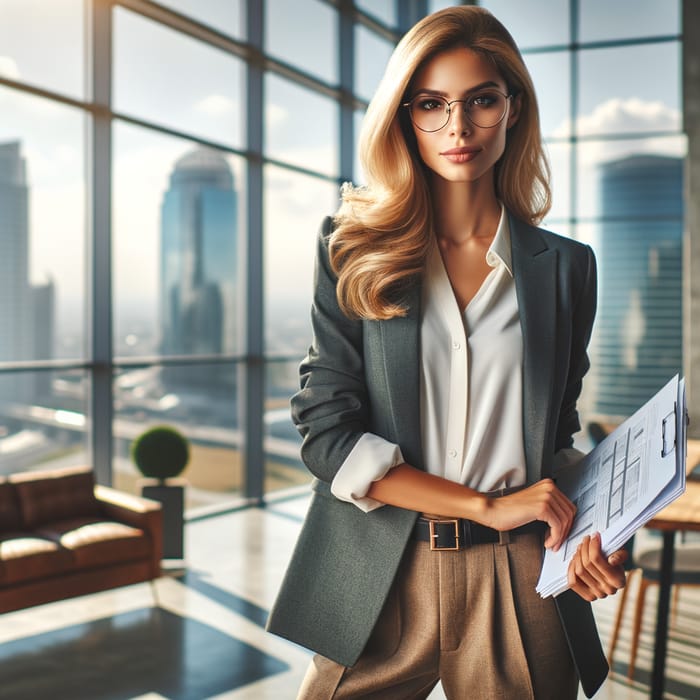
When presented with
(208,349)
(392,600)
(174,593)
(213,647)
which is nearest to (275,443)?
(208,349)

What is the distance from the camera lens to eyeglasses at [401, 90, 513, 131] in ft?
4.06

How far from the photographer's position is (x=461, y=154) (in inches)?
49.3

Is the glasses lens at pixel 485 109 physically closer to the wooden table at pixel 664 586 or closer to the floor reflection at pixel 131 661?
the wooden table at pixel 664 586

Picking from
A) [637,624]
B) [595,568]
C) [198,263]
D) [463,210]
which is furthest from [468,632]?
[198,263]

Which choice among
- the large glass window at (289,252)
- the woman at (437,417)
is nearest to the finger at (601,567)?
the woman at (437,417)

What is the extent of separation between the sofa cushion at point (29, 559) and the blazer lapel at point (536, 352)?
3518 mm

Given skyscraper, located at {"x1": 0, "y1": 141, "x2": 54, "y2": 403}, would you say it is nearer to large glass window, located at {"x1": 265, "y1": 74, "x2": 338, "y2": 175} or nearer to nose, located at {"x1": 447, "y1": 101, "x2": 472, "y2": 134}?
large glass window, located at {"x1": 265, "y1": 74, "x2": 338, "y2": 175}

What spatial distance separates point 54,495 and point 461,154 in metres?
4.19

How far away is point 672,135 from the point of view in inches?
311

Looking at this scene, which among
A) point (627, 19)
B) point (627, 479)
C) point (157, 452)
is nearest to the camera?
point (627, 479)

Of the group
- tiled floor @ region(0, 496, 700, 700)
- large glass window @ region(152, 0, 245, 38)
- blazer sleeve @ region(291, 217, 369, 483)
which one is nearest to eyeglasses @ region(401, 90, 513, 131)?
blazer sleeve @ region(291, 217, 369, 483)

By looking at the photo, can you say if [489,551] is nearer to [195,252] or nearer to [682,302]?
[195,252]

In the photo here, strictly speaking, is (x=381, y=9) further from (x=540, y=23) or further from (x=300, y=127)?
(x=300, y=127)

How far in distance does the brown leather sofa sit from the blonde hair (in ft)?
11.3
